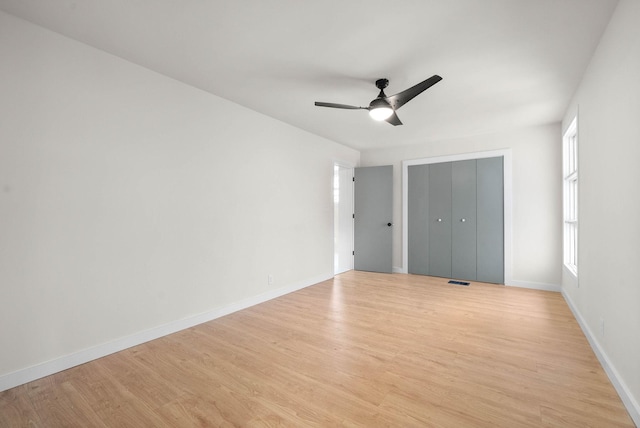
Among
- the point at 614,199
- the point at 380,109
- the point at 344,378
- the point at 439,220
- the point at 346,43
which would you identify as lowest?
the point at 344,378

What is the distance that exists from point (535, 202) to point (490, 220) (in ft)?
2.14

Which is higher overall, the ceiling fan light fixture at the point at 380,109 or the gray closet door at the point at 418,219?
the ceiling fan light fixture at the point at 380,109

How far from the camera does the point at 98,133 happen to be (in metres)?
2.40

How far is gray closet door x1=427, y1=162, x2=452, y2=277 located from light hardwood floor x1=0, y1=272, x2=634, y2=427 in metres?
1.89

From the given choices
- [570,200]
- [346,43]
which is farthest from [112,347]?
[570,200]

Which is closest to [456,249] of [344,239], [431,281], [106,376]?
[431,281]

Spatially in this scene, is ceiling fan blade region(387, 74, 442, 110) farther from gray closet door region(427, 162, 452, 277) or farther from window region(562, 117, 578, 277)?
gray closet door region(427, 162, 452, 277)

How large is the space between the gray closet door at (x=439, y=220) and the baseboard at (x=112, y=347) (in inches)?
122

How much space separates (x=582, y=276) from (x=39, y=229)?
4.62 meters

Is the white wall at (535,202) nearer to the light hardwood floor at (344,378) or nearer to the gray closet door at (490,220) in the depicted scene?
the gray closet door at (490,220)

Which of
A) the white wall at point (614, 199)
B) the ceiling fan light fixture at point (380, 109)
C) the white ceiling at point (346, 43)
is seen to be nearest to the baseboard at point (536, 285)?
the white wall at point (614, 199)

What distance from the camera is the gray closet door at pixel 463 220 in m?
4.97

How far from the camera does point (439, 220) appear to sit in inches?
→ 207

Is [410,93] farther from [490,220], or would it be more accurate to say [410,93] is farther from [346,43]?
[490,220]
